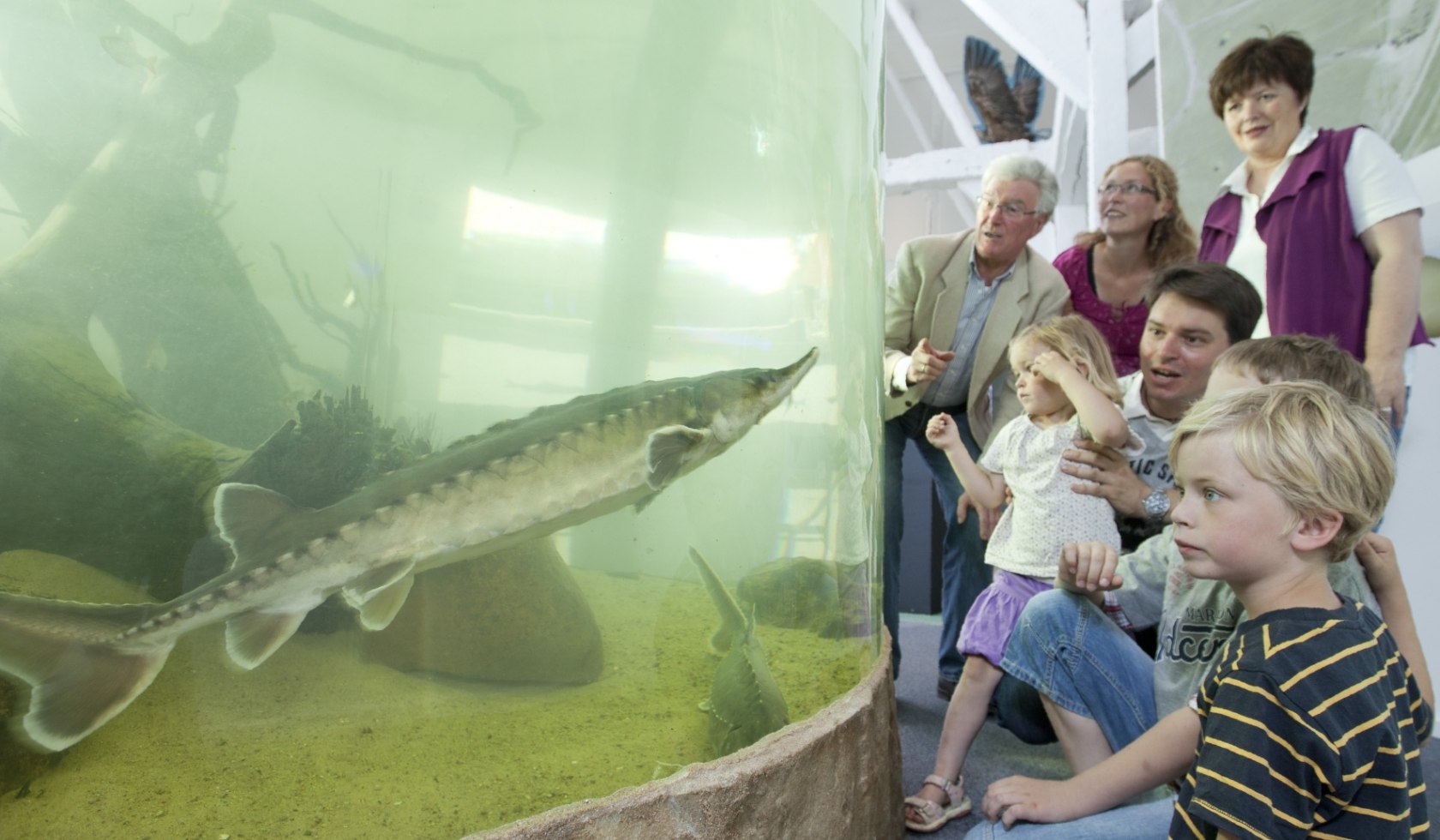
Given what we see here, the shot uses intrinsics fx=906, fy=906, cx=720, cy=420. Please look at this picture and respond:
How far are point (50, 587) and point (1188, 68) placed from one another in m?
5.13

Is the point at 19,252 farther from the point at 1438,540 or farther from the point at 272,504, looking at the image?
the point at 1438,540

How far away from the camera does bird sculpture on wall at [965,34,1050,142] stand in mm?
8000

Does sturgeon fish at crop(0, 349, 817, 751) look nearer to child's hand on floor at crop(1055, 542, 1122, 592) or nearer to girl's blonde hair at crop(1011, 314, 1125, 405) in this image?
child's hand on floor at crop(1055, 542, 1122, 592)

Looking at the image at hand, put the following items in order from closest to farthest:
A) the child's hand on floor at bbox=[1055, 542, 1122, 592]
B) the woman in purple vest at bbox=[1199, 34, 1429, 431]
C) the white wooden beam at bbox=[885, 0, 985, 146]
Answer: the child's hand on floor at bbox=[1055, 542, 1122, 592] → the woman in purple vest at bbox=[1199, 34, 1429, 431] → the white wooden beam at bbox=[885, 0, 985, 146]

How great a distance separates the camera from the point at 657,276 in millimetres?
1123

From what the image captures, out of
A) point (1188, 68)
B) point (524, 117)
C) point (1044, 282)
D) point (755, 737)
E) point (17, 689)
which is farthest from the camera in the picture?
point (1188, 68)

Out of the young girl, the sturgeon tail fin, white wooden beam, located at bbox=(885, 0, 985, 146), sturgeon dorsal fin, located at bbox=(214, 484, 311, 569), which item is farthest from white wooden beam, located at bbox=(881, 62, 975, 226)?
the sturgeon tail fin

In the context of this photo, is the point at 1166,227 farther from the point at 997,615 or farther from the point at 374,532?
the point at 374,532

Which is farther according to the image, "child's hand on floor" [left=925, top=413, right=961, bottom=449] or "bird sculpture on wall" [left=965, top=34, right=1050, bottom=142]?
"bird sculpture on wall" [left=965, top=34, right=1050, bottom=142]

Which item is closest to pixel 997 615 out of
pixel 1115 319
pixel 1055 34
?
pixel 1115 319

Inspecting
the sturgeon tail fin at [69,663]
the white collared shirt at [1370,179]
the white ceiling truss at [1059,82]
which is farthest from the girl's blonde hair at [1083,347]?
the white ceiling truss at [1059,82]

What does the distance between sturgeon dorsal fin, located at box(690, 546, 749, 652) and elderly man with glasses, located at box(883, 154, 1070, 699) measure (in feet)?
4.66

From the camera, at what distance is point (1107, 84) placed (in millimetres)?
5570

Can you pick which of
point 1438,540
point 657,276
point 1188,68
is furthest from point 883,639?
point 1188,68
